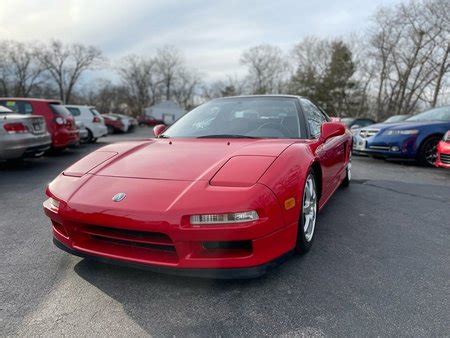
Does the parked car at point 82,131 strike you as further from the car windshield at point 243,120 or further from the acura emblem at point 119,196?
the acura emblem at point 119,196

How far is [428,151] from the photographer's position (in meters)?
7.02

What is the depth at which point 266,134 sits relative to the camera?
9.78 feet

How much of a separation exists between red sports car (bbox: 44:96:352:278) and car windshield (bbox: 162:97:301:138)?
256mm

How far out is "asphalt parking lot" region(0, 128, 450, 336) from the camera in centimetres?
174

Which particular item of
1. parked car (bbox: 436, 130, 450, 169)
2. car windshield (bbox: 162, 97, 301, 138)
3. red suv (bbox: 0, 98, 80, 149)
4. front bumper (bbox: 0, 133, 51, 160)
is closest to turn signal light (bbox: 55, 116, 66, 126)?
red suv (bbox: 0, 98, 80, 149)

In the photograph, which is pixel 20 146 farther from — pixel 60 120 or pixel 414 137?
pixel 414 137

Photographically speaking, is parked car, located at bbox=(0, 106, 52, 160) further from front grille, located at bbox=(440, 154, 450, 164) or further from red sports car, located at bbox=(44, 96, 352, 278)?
front grille, located at bbox=(440, 154, 450, 164)

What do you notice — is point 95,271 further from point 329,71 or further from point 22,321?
point 329,71

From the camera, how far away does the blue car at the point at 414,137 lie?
6895mm

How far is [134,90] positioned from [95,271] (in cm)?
6278

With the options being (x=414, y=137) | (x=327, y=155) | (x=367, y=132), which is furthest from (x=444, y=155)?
(x=327, y=155)

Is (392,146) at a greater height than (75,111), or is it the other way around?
(75,111)

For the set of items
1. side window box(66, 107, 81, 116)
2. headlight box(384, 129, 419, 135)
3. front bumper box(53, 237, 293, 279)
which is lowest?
front bumper box(53, 237, 293, 279)

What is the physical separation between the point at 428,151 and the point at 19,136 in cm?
795
